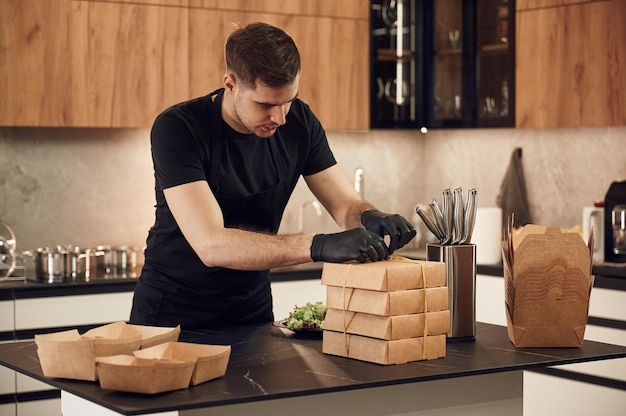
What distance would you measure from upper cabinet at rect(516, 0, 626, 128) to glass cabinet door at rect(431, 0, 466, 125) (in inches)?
18.2

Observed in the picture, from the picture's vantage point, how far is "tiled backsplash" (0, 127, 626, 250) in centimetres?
495

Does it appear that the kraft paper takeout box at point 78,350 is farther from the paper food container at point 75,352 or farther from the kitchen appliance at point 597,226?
the kitchen appliance at point 597,226

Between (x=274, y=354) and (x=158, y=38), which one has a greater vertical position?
(x=158, y=38)

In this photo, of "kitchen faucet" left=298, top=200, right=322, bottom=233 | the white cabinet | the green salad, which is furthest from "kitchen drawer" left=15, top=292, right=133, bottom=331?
the green salad

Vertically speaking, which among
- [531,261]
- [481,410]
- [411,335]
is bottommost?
[481,410]

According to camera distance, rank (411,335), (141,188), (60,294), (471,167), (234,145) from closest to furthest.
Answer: (411,335) → (234,145) → (60,294) → (141,188) → (471,167)

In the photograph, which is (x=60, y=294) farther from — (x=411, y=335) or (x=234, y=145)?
(x=411, y=335)

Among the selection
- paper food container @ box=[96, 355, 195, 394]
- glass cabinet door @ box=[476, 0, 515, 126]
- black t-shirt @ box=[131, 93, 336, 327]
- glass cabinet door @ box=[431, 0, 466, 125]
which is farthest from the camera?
glass cabinet door @ box=[431, 0, 466, 125]

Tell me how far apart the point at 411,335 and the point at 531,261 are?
0.42m

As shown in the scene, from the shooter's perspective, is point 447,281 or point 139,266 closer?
point 447,281

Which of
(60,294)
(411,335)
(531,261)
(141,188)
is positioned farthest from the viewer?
(141,188)

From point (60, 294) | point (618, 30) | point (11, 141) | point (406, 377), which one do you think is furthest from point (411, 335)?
point (11, 141)

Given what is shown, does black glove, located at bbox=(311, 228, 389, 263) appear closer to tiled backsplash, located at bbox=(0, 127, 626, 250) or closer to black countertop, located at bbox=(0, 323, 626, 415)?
black countertop, located at bbox=(0, 323, 626, 415)

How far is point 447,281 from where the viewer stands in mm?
2740
